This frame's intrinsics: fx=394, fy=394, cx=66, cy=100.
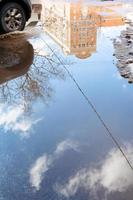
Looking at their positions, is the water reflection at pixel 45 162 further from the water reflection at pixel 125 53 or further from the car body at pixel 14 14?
the car body at pixel 14 14

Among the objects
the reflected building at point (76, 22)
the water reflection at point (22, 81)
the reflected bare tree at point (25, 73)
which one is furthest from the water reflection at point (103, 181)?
the reflected building at point (76, 22)

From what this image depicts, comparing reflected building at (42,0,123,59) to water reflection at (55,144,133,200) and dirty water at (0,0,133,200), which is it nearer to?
dirty water at (0,0,133,200)

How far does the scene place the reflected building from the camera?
9664 millimetres

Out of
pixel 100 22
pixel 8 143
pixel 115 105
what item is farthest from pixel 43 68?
pixel 100 22

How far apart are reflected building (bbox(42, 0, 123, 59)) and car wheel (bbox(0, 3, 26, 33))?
0.88 meters

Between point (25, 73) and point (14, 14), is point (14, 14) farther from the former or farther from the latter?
point (25, 73)

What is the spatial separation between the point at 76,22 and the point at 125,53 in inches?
125

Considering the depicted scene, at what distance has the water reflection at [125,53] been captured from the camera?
767cm

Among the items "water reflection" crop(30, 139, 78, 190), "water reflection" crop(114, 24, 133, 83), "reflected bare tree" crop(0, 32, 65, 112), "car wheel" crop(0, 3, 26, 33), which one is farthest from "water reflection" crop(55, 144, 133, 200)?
"car wheel" crop(0, 3, 26, 33)

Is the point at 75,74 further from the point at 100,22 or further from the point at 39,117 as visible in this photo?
the point at 100,22

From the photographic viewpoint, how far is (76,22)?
38.2 feet

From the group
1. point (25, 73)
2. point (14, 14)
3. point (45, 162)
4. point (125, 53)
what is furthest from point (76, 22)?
point (45, 162)

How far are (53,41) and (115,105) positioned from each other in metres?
4.35

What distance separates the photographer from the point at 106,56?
8.78 m
